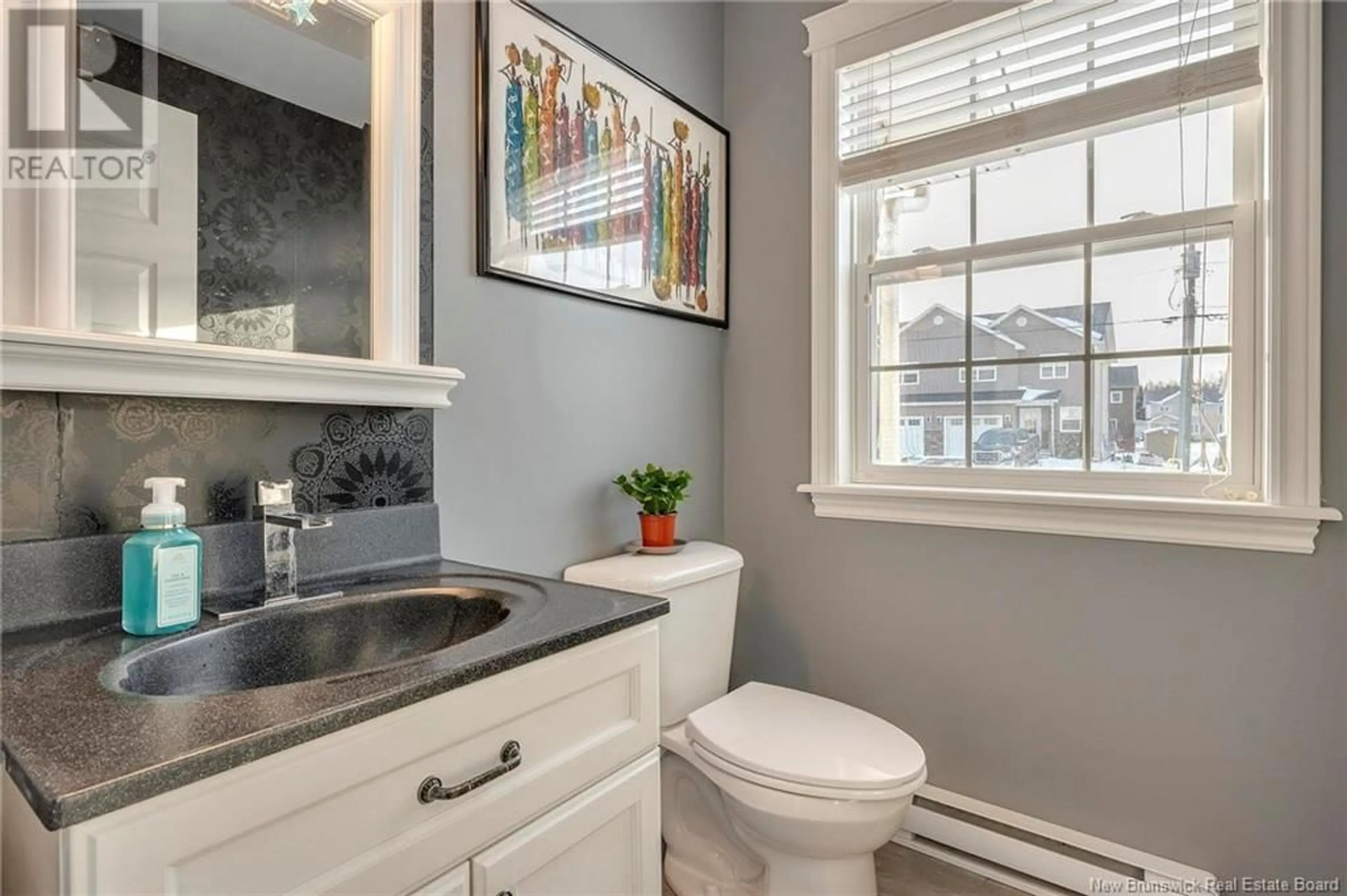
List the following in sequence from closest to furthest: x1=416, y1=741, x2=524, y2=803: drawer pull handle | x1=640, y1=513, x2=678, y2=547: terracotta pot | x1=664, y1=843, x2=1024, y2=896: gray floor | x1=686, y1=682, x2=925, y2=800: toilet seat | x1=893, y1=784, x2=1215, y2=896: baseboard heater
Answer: x1=416, y1=741, x2=524, y2=803: drawer pull handle < x1=686, y1=682, x2=925, y2=800: toilet seat < x1=893, y1=784, x2=1215, y2=896: baseboard heater < x1=664, y1=843, x2=1024, y2=896: gray floor < x1=640, y1=513, x2=678, y2=547: terracotta pot

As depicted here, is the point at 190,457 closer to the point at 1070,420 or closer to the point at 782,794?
the point at 782,794

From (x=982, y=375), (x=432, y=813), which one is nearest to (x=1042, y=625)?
(x=982, y=375)

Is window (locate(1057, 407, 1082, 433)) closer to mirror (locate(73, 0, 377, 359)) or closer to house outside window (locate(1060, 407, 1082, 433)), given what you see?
house outside window (locate(1060, 407, 1082, 433))

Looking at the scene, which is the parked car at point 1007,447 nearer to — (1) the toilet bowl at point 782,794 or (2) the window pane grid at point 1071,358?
(2) the window pane grid at point 1071,358

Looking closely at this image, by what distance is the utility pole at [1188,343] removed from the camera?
1467mm

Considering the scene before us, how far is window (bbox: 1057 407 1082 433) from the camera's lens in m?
1.60

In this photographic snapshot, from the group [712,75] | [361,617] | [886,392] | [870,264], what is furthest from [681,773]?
[712,75]

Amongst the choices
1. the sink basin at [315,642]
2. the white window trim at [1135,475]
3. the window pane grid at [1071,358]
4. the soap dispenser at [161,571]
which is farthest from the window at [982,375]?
the soap dispenser at [161,571]

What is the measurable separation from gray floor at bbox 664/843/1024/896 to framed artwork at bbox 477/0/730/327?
147 centimetres

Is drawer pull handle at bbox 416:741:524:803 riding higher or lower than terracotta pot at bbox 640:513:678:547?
lower

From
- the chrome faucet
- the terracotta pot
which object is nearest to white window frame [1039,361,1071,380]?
the terracotta pot

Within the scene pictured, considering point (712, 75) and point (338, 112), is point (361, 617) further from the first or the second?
point (712, 75)

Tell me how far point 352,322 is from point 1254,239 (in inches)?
69.3

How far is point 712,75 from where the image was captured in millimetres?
2039
